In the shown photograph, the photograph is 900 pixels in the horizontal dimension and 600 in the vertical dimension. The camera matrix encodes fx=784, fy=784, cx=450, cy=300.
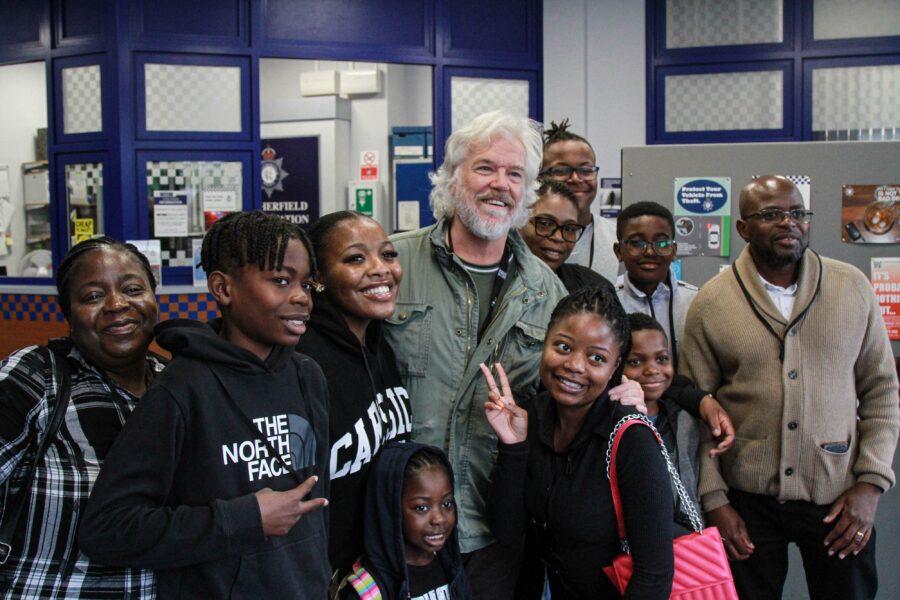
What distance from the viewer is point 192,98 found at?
6250mm

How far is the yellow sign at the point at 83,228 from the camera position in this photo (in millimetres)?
6469

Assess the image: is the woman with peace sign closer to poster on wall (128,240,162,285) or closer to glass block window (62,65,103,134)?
poster on wall (128,240,162,285)

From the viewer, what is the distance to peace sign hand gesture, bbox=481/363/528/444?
6.81ft

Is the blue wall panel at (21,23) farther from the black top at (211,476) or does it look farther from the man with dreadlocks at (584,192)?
the black top at (211,476)

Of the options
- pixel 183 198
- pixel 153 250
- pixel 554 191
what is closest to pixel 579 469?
pixel 554 191

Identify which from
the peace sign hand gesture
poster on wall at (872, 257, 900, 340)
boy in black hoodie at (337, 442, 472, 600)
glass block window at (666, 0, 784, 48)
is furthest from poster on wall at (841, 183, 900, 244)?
glass block window at (666, 0, 784, 48)

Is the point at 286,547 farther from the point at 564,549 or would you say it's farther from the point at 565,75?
the point at 565,75

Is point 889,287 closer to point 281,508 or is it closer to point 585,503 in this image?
point 585,503

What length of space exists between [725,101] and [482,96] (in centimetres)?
204

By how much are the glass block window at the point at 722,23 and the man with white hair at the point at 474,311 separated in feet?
15.6

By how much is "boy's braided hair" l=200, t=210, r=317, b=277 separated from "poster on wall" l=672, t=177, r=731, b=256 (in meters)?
2.42

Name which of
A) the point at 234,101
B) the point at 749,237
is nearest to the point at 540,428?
the point at 749,237

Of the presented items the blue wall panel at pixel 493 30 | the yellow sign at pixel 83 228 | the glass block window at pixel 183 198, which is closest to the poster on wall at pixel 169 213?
the glass block window at pixel 183 198

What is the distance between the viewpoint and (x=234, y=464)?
4.99 feet
